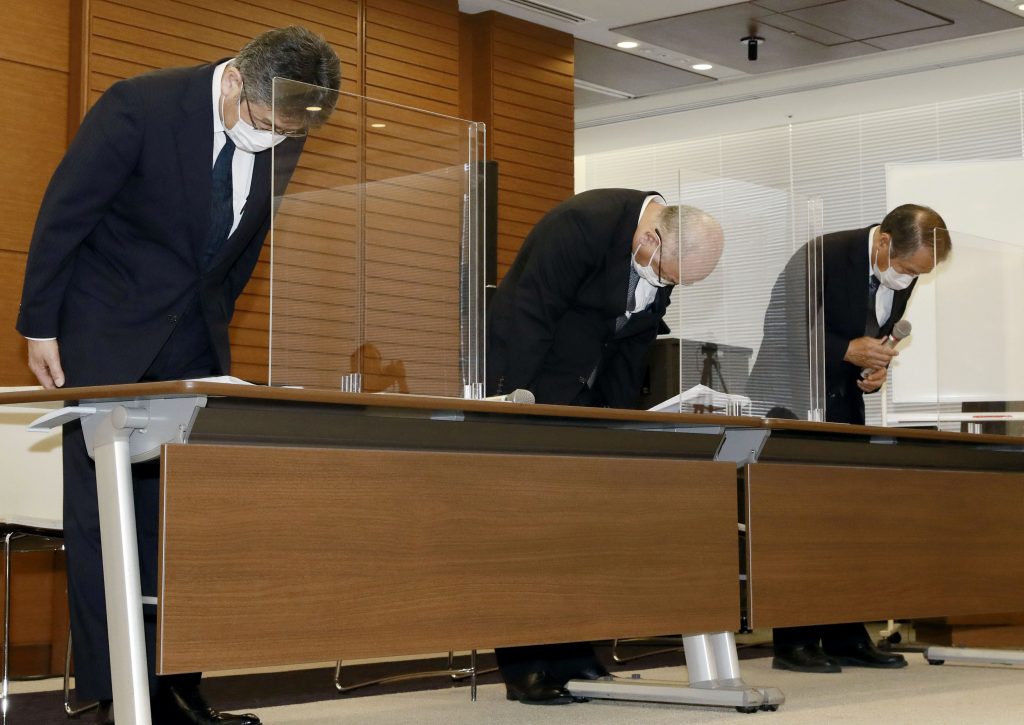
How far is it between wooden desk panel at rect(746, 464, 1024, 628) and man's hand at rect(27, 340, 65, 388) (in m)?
1.48

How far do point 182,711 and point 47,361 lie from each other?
2.41ft

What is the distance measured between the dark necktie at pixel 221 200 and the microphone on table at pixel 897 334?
226 centimetres

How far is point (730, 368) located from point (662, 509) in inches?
30.2

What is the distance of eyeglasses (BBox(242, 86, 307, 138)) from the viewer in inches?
106

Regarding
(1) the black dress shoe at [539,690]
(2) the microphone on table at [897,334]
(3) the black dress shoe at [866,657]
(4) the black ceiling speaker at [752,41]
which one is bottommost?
(3) the black dress shoe at [866,657]

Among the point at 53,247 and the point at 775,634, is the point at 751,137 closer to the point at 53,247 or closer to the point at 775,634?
the point at 775,634

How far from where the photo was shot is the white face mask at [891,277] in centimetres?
447

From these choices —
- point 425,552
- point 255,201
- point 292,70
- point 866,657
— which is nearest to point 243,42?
point 255,201

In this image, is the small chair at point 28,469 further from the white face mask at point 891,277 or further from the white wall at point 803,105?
the white wall at point 803,105

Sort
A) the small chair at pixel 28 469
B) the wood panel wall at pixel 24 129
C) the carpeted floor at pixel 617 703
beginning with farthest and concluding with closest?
the wood panel wall at pixel 24 129 → the small chair at pixel 28 469 → the carpeted floor at pixel 617 703

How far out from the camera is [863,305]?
443 cm

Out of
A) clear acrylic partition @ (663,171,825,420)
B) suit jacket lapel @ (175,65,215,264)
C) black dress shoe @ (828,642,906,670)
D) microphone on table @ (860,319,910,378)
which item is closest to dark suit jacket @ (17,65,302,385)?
suit jacket lapel @ (175,65,215,264)

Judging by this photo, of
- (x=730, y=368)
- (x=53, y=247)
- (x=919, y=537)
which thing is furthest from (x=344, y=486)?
(x=919, y=537)

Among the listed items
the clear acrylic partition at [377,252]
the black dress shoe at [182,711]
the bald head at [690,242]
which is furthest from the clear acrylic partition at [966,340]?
the black dress shoe at [182,711]
